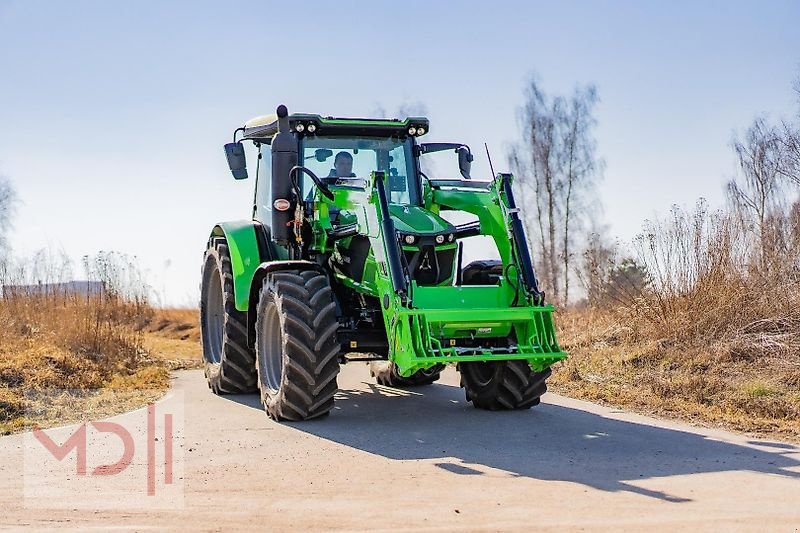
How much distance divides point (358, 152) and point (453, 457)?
400 cm

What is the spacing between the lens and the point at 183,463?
718cm

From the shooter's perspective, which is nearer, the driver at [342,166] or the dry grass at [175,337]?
the driver at [342,166]

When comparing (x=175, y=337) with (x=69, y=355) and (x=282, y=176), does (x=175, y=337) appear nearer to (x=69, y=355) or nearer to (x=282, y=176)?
(x=69, y=355)

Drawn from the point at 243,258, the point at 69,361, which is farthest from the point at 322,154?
the point at 69,361

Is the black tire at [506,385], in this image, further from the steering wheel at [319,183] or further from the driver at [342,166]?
the driver at [342,166]

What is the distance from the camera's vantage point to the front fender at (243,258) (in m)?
10.3

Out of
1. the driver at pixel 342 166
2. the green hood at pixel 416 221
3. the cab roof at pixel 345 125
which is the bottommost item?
the green hood at pixel 416 221

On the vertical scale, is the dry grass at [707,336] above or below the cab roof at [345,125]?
below

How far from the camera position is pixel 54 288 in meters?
15.7

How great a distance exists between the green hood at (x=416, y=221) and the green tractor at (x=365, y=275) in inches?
0.7

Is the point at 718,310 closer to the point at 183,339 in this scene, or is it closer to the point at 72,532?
the point at 72,532

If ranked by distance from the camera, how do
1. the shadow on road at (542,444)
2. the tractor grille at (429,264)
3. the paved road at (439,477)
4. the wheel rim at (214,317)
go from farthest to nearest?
the wheel rim at (214,317) → the tractor grille at (429,264) → the shadow on road at (542,444) → the paved road at (439,477)

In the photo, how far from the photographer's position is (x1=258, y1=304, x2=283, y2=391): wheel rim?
9.28 metres

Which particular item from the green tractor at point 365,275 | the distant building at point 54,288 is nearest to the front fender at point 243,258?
the green tractor at point 365,275
